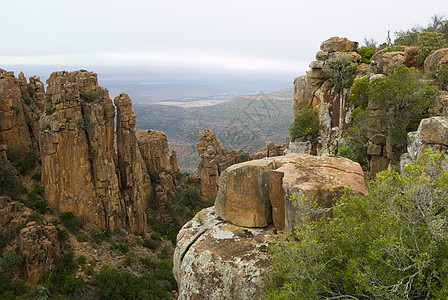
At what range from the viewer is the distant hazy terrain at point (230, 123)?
84.4 metres

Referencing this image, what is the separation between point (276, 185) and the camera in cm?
964

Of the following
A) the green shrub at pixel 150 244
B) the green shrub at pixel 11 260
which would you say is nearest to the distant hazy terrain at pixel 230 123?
the green shrub at pixel 150 244

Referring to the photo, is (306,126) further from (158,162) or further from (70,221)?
(158,162)

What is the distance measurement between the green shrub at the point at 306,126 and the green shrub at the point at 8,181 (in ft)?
90.3

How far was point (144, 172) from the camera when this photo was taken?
165ft

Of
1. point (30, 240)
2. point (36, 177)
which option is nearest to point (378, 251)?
point (30, 240)

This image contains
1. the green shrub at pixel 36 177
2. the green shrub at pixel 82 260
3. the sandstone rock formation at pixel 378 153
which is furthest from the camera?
the green shrub at pixel 36 177

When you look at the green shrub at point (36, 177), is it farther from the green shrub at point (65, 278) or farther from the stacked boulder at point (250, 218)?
the stacked boulder at point (250, 218)

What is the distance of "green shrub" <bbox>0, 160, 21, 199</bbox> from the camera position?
2958 centimetres

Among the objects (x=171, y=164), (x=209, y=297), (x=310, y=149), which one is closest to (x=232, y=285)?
(x=209, y=297)

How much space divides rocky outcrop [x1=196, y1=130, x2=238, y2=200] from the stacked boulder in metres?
45.0

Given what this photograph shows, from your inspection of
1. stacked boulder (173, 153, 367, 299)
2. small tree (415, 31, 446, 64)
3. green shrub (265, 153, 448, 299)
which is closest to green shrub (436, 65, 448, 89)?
small tree (415, 31, 446, 64)

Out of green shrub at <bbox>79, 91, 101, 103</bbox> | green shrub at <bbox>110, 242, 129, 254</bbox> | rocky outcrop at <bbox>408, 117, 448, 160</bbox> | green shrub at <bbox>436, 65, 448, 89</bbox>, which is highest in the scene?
green shrub at <bbox>436, 65, 448, 89</bbox>

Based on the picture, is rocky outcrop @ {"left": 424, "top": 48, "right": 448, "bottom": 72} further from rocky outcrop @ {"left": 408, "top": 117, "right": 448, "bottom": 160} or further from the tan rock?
the tan rock
